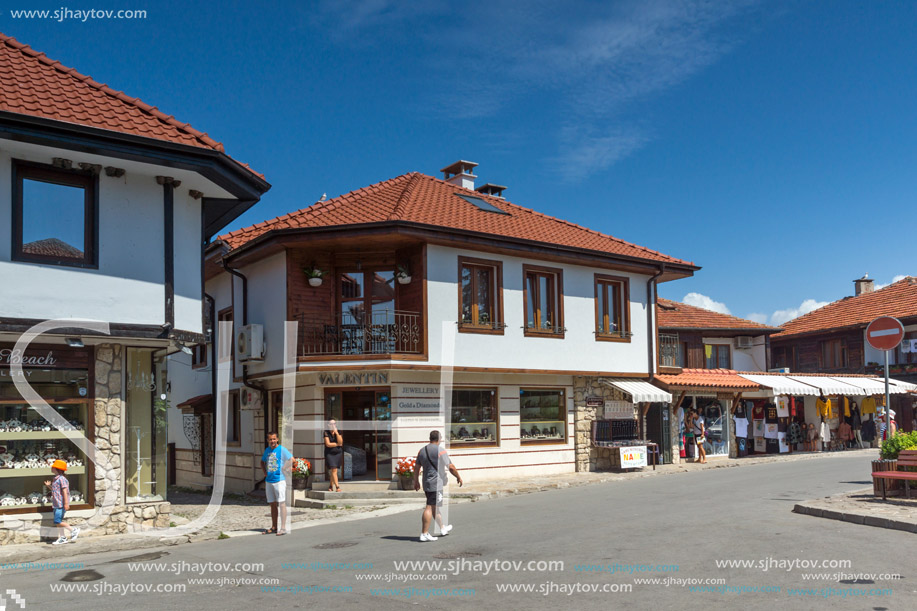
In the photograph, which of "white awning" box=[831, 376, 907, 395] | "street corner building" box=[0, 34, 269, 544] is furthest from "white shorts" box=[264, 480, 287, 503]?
"white awning" box=[831, 376, 907, 395]

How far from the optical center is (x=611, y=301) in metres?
24.1

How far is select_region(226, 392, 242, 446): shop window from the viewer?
23.4 m

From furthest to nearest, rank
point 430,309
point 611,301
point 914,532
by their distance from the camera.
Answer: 1. point 611,301
2. point 430,309
3. point 914,532

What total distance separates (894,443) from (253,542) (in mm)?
10734

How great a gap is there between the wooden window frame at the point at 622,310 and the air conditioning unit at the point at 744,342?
15643 millimetres

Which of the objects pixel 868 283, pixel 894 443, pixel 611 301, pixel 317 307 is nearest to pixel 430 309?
pixel 317 307

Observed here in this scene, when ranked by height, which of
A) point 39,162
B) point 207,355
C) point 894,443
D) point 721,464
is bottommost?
point 721,464

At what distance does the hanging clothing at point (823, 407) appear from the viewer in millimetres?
30828

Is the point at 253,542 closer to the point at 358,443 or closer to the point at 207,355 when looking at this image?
the point at 358,443

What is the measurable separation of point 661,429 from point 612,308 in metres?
4.10

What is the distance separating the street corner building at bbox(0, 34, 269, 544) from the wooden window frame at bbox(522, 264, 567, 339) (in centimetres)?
915

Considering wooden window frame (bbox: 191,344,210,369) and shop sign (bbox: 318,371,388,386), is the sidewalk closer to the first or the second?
shop sign (bbox: 318,371,388,386)

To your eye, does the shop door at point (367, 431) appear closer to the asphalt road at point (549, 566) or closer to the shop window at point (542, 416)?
the shop window at point (542, 416)

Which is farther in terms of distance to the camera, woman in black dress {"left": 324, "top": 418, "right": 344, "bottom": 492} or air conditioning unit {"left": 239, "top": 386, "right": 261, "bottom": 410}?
air conditioning unit {"left": 239, "top": 386, "right": 261, "bottom": 410}
